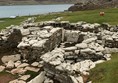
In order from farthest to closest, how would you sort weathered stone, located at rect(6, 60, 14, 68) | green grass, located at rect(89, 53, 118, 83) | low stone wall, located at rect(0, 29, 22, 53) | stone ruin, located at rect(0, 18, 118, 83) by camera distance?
1. low stone wall, located at rect(0, 29, 22, 53)
2. weathered stone, located at rect(6, 60, 14, 68)
3. stone ruin, located at rect(0, 18, 118, 83)
4. green grass, located at rect(89, 53, 118, 83)

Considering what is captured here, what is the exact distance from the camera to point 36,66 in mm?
26359

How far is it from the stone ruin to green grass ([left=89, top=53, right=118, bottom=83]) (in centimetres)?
61

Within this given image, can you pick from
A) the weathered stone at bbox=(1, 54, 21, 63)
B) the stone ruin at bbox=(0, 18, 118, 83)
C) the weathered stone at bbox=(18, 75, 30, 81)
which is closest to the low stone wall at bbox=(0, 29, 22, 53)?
the stone ruin at bbox=(0, 18, 118, 83)

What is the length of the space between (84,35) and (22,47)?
7074 millimetres

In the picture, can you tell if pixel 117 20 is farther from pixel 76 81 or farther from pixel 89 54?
pixel 76 81

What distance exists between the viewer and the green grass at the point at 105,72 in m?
19.7

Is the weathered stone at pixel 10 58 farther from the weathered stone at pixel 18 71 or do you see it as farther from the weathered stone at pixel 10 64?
the weathered stone at pixel 18 71

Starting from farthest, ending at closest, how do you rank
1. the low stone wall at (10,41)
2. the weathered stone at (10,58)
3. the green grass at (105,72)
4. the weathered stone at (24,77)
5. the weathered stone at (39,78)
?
the low stone wall at (10,41)
the weathered stone at (10,58)
the weathered stone at (24,77)
the weathered stone at (39,78)
the green grass at (105,72)

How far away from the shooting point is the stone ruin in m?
21.4

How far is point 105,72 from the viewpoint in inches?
810

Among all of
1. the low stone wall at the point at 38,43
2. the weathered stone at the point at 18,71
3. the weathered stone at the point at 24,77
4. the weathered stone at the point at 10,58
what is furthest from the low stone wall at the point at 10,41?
the weathered stone at the point at 24,77

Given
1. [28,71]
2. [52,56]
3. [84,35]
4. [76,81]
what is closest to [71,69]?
[76,81]

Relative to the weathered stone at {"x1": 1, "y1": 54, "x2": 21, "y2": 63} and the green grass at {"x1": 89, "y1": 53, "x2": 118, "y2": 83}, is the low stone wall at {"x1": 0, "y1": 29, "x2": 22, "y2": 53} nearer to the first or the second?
the weathered stone at {"x1": 1, "y1": 54, "x2": 21, "y2": 63}

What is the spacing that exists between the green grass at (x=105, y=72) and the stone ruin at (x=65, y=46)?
61 centimetres
